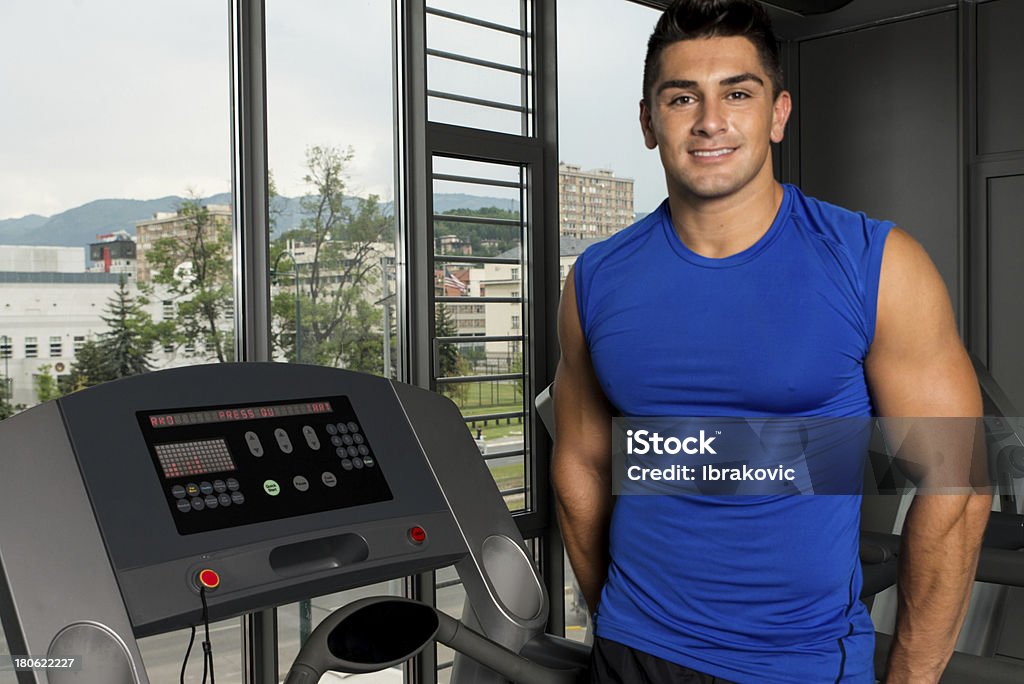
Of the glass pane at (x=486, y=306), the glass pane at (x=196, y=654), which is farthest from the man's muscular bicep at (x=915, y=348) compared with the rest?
the glass pane at (x=486, y=306)

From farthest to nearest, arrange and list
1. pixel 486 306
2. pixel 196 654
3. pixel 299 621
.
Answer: pixel 486 306 < pixel 299 621 < pixel 196 654

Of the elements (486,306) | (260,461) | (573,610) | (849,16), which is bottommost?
(573,610)

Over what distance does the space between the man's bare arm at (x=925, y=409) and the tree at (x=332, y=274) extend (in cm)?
188

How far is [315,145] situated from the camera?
9.20ft

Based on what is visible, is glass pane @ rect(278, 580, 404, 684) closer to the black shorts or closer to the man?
the black shorts

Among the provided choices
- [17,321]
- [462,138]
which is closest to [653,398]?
[17,321]

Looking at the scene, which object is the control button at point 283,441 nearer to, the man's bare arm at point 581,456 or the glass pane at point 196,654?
the man's bare arm at point 581,456

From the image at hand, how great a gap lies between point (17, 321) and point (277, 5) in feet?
3.44

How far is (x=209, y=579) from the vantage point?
1.10 metres

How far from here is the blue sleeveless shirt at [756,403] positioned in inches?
43.5

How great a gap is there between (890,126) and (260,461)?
3.46 metres

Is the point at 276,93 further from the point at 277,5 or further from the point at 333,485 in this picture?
the point at 333,485

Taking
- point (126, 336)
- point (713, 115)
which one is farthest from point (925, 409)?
point (126, 336)

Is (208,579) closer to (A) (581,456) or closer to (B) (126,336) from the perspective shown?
(A) (581,456)
